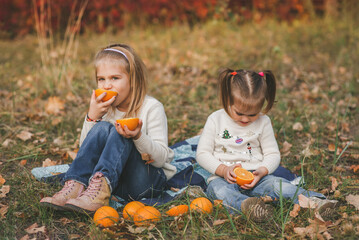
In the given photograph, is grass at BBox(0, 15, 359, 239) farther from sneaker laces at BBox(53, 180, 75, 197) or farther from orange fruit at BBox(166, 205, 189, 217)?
sneaker laces at BBox(53, 180, 75, 197)

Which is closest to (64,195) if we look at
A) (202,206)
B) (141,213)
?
(141,213)

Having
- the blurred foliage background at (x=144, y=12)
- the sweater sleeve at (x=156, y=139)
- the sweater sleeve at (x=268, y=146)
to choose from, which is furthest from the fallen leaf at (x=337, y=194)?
the blurred foliage background at (x=144, y=12)

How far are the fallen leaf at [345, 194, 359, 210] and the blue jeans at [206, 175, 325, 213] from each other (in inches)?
7.6

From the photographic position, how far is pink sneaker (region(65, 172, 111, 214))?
2.10m

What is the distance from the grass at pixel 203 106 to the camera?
7.01 feet

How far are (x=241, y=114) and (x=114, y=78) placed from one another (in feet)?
3.01

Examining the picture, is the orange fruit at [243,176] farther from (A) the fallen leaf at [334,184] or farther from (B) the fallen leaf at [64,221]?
(B) the fallen leaf at [64,221]

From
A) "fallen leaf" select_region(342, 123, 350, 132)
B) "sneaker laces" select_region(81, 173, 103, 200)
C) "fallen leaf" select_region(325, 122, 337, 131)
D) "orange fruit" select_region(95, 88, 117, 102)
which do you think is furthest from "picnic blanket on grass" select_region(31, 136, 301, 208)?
"fallen leaf" select_region(342, 123, 350, 132)

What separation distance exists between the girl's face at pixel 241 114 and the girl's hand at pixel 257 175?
342mm

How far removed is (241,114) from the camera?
2496mm

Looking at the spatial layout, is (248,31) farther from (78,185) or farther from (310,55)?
(78,185)

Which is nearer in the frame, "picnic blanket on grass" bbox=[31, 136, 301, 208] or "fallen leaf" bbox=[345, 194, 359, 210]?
"fallen leaf" bbox=[345, 194, 359, 210]

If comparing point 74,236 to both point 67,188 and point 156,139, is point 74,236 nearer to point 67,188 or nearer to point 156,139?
point 67,188

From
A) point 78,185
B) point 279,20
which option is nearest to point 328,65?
point 279,20
